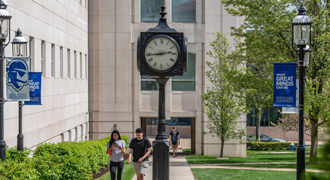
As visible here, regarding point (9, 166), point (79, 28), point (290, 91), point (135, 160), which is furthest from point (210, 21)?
point (9, 166)

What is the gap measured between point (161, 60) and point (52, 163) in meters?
5.32

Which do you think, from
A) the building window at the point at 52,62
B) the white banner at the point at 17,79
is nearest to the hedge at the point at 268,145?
the building window at the point at 52,62

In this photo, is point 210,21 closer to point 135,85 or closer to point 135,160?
point 135,85

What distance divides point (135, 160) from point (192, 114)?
18769 millimetres

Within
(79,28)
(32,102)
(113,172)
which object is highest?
(79,28)

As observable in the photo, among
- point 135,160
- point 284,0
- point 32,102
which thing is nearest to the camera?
point 135,160

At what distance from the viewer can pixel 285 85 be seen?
12.2 metres

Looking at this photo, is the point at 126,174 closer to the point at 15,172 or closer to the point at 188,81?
the point at 15,172

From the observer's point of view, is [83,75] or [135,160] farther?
[83,75]

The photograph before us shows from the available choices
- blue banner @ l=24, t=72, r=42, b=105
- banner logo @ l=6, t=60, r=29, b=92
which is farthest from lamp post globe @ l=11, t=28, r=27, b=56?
banner logo @ l=6, t=60, r=29, b=92

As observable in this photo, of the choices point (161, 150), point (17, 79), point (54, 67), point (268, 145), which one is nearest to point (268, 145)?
point (268, 145)

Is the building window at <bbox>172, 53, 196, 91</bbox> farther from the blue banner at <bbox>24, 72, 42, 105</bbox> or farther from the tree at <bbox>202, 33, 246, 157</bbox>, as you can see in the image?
the blue banner at <bbox>24, 72, 42, 105</bbox>

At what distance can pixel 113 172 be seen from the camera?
11625 millimetres

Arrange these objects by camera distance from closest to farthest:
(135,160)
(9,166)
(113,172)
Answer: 1. (9,166)
2. (135,160)
3. (113,172)
